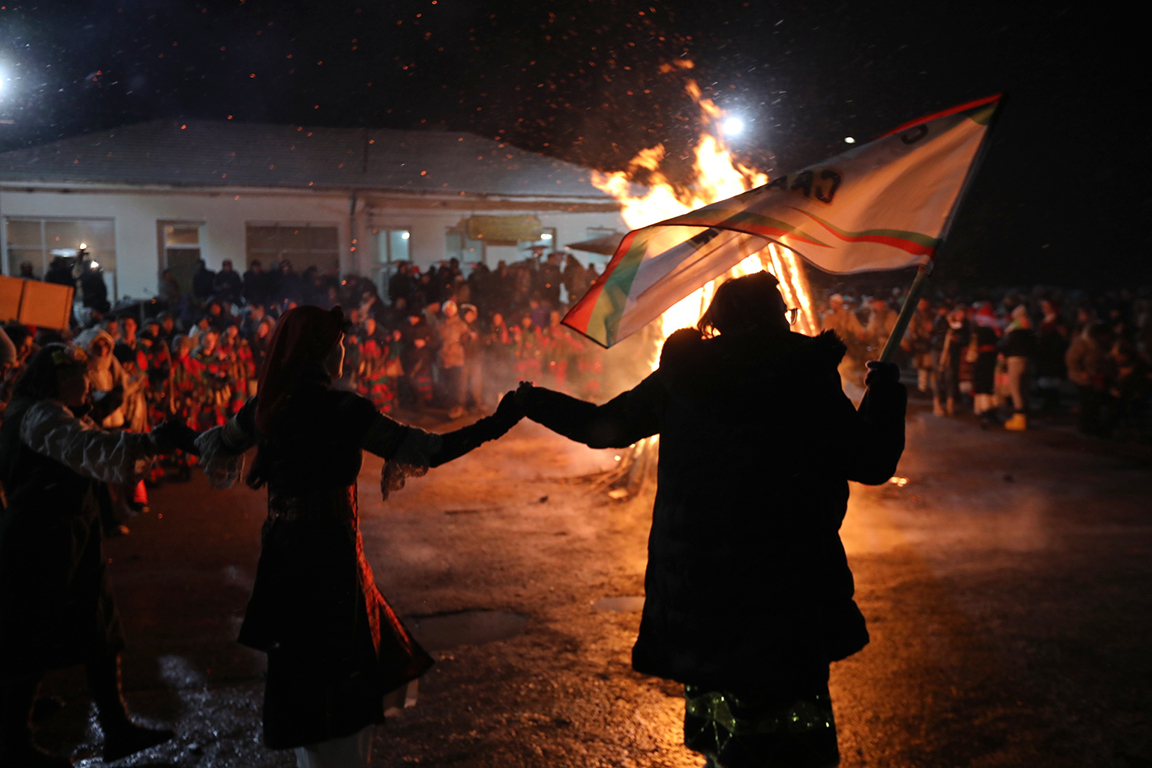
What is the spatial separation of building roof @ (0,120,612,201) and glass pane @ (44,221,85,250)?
3.95 feet

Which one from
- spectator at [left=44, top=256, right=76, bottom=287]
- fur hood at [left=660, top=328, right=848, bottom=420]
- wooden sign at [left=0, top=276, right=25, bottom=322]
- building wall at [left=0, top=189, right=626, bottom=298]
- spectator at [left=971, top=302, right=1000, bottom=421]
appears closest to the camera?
fur hood at [left=660, top=328, right=848, bottom=420]

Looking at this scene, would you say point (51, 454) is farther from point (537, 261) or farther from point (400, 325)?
point (537, 261)

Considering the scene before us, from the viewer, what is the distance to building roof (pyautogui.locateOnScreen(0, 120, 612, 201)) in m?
19.9

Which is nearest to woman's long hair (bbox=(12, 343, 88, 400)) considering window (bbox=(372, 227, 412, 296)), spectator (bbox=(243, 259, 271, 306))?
spectator (bbox=(243, 259, 271, 306))

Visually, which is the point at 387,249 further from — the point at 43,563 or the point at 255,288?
the point at 43,563

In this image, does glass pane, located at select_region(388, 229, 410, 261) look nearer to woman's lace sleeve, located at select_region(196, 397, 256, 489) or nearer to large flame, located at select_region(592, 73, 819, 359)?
large flame, located at select_region(592, 73, 819, 359)

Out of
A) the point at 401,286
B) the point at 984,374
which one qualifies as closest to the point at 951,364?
the point at 984,374

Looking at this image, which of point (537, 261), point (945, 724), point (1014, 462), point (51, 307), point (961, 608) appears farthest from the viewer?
point (537, 261)

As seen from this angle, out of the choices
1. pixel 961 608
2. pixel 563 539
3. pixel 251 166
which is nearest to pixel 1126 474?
pixel 961 608

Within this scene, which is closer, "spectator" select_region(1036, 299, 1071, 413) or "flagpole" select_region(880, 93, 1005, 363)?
"flagpole" select_region(880, 93, 1005, 363)

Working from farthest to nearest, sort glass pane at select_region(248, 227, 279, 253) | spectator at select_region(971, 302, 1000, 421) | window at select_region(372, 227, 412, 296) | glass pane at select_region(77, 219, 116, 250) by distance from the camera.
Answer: window at select_region(372, 227, 412, 296) → glass pane at select_region(248, 227, 279, 253) → glass pane at select_region(77, 219, 116, 250) → spectator at select_region(971, 302, 1000, 421)

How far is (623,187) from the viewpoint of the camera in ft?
64.0

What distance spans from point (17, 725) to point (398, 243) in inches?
778

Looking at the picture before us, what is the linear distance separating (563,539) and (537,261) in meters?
12.9
